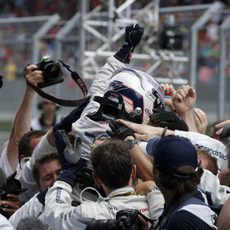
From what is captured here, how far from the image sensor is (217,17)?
1532 cm

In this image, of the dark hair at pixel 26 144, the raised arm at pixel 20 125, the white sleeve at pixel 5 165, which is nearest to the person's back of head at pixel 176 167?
the dark hair at pixel 26 144

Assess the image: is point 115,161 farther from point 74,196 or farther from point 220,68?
point 220,68

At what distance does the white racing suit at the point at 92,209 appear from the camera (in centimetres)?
392

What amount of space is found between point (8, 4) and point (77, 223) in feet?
74.2

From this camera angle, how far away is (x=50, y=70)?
4.90 metres

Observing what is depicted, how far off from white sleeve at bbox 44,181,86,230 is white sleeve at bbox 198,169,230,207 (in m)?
0.57

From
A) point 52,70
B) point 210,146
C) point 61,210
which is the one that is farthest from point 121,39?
point 61,210

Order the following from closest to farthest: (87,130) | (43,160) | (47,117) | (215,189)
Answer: (215,189) < (87,130) < (43,160) < (47,117)

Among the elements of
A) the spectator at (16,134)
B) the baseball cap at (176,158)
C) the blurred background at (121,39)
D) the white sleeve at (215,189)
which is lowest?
the blurred background at (121,39)

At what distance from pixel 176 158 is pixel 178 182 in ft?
0.31

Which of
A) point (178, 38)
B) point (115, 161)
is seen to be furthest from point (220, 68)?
point (115, 161)

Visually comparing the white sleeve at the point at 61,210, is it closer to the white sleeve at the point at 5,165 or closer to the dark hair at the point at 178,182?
the dark hair at the point at 178,182

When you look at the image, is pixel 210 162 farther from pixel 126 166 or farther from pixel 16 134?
pixel 16 134

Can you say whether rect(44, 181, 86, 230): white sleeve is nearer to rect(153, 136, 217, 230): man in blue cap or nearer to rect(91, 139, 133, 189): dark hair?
rect(91, 139, 133, 189): dark hair
